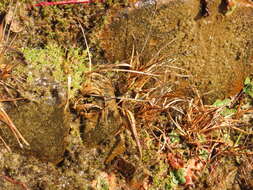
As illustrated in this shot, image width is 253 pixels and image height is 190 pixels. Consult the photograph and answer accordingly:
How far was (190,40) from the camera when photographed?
3.48m

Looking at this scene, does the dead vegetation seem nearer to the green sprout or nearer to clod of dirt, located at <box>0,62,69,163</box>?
the green sprout

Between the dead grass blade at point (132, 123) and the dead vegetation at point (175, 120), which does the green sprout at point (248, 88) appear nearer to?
the dead vegetation at point (175, 120)

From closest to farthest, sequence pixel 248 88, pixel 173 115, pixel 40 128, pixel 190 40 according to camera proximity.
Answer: pixel 40 128 < pixel 190 40 < pixel 173 115 < pixel 248 88

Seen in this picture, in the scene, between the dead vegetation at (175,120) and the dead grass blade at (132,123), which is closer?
the dead grass blade at (132,123)

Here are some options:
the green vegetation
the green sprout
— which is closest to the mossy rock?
the green vegetation

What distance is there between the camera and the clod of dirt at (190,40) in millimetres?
3275

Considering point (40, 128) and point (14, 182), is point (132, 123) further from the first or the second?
point (14, 182)

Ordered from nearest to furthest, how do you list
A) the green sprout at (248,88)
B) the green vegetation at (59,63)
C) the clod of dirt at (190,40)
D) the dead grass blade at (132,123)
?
the green vegetation at (59,63) < the dead grass blade at (132,123) < the clod of dirt at (190,40) < the green sprout at (248,88)

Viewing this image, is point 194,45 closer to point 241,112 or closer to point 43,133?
point 241,112

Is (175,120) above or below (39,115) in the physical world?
below

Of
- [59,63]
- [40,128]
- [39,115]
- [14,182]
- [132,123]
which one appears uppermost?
[59,63]

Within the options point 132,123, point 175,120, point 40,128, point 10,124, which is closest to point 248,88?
point 175,120

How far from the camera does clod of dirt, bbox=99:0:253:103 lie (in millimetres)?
3275

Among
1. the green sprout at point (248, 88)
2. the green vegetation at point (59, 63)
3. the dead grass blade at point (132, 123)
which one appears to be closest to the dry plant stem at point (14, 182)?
the green vegetation at point (59, 63)
